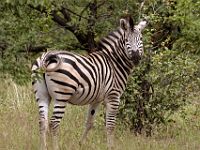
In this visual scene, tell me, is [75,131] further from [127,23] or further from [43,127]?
[127,23]

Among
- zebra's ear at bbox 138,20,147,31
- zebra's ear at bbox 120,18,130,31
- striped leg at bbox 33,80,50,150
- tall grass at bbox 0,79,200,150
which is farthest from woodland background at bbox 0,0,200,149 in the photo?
zebra's ear at bbox 120,18,130,31

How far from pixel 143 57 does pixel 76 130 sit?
1764 millimetres

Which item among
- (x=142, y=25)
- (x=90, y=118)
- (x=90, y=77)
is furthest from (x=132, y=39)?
(x=90, y=118)

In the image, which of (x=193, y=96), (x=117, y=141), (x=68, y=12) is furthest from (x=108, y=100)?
(x=68, y=12)

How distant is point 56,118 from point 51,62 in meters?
0.81

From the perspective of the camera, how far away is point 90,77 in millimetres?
7555

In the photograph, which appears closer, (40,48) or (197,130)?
(197,130)

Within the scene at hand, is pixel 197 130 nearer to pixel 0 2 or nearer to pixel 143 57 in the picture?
pixel 143 57

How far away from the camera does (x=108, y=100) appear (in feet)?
26.3

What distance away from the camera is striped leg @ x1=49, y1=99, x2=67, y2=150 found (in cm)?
714

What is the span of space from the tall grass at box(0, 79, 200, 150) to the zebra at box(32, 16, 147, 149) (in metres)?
0.34

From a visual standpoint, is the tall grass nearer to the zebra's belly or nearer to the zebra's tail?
the zebra's belly

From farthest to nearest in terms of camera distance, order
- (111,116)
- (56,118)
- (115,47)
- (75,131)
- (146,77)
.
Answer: (146,77) < (75,131) < (115,47) < (111,116) < (56,118)

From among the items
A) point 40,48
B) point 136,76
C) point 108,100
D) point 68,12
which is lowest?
point 108,100
